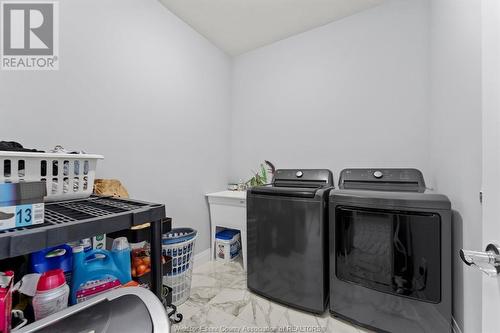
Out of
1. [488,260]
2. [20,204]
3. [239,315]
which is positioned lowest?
[239,315]

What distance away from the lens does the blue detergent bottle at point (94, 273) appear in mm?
644

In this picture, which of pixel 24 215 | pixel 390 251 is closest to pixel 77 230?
pixel 24 215

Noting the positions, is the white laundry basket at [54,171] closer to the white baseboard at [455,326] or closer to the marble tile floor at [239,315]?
the marble tile floor at [239,315]

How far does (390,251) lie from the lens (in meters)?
1.27

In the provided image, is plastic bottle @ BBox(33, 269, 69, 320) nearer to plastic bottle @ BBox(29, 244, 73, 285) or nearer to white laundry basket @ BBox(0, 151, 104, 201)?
plastic bottle @ BBox(29, 244, 73, 285)

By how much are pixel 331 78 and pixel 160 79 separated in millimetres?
1650

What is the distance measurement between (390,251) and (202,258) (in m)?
1.76

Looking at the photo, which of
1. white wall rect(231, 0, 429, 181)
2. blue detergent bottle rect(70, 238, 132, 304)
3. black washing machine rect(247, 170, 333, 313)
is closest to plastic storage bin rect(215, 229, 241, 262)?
black washing machine rect(247, 170, 333, 313)

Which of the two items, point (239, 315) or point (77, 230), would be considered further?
point (239, 315)

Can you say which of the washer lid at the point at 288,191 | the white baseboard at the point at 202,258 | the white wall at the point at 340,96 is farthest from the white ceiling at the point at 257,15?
the white baseboard at the point at 202,258

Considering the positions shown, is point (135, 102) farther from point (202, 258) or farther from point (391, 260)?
point (391, 260)

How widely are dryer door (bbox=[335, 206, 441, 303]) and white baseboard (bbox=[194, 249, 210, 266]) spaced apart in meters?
1.41

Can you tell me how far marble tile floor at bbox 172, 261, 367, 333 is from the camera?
4.49ft

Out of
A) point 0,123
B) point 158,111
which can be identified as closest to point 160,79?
point 158,111
